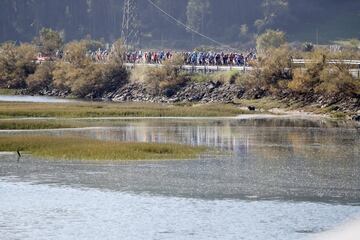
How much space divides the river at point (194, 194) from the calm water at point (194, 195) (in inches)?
1.5

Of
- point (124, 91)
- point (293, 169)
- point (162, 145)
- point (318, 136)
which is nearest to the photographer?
point (293, 169)

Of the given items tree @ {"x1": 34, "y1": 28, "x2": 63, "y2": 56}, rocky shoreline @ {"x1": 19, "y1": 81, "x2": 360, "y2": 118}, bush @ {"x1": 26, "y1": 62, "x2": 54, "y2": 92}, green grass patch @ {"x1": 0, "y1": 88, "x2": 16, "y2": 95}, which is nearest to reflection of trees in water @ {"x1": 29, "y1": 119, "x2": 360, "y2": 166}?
rocky shoreline @ {"x1": 19, "y1": 81, "x2": 360, "y2": 118}

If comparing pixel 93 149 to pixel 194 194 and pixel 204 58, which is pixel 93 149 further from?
pixel 204 58

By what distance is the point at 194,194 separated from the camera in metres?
45.9

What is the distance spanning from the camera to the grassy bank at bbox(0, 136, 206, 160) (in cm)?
5777

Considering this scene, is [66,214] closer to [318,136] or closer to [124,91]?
[318,136]

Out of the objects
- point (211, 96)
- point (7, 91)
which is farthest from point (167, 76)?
point (7, 91)

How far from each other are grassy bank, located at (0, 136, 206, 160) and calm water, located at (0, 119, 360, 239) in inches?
67.4

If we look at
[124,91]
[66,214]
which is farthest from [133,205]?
[124,91]

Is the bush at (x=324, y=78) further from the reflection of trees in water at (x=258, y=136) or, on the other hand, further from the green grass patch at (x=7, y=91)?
the green grass patch at (x=7, y=91)

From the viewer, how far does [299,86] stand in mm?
98438

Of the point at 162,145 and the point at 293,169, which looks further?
the point at 162,145

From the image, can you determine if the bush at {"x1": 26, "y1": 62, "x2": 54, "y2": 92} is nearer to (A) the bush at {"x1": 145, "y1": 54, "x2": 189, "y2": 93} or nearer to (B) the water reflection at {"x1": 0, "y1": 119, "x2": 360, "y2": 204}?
(A) the bush at {"x1": 145, "y1": 54, "x2": 189, "y2": 93}

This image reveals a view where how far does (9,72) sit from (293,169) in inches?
3726
